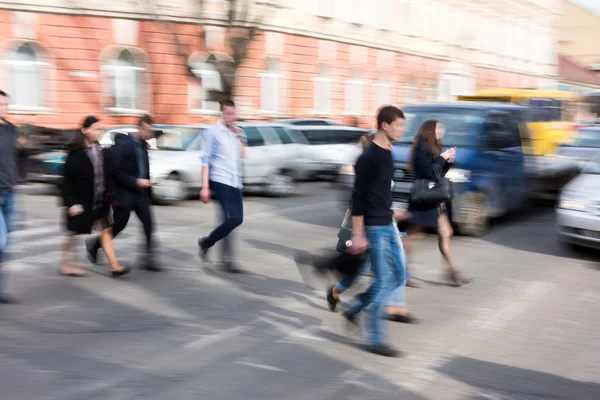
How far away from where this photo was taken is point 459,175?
10.7 meters

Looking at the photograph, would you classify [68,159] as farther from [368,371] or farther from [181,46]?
[181,46]

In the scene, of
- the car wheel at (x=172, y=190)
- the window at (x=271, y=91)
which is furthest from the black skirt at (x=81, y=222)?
the window at (x=271, y=91)

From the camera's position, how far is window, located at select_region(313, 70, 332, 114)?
1261 inches

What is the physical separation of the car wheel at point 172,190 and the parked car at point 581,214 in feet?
23.8

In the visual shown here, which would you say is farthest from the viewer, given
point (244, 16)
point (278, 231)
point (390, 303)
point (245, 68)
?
point (245, 68)

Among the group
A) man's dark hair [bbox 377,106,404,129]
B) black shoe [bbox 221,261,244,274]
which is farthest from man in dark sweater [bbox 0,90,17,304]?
man's dark hair [bbox 377,106,404,129]

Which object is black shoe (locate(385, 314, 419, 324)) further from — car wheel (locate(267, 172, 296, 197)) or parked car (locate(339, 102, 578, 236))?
car wheel (locate(267, 172, 296, 197))

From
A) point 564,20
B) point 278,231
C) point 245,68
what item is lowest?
point 278,231


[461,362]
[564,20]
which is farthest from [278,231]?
[564,20]

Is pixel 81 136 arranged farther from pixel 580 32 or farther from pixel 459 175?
pixel 580 32

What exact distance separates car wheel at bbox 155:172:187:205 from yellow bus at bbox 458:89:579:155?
7329 millimetres

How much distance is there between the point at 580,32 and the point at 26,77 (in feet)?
240

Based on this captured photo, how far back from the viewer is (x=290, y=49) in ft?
98.6

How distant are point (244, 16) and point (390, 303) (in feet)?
59.9
